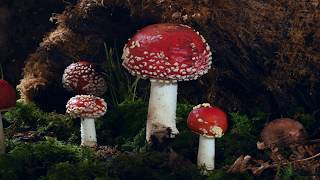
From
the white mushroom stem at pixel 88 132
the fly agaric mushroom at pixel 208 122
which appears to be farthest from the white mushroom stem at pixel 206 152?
the white mushroom stem at pixel 88 132

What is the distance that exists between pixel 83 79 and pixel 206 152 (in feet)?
3.64

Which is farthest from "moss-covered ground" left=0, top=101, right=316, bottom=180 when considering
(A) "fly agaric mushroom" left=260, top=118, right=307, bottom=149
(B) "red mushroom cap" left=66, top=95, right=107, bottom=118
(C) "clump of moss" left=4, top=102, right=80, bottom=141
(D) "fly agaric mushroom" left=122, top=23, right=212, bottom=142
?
(D) "fly agaric mushroom" left=122, top=23, right=212, bottom=142

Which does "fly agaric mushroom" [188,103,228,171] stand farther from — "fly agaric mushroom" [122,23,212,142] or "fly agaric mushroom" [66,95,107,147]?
"fly agaric mushroom" [66,95,107,147]

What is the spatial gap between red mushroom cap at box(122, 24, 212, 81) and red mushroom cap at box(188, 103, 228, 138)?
0.27 meters

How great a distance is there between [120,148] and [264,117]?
1028mm

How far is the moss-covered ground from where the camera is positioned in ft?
9.09

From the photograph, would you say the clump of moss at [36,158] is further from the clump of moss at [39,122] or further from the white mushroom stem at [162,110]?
the white mushroom stem at [162,110]

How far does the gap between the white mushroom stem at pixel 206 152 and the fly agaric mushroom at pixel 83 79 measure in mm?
1010

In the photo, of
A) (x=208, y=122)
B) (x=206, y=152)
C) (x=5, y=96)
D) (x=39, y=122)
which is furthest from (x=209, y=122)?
(x=39, y=122)

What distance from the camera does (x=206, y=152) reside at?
2.90 metres

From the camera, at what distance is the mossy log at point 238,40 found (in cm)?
314

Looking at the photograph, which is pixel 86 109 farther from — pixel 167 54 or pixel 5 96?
pixel 167 54

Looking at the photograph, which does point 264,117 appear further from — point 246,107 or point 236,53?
point 236,53

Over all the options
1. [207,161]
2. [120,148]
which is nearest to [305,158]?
[207,161]
